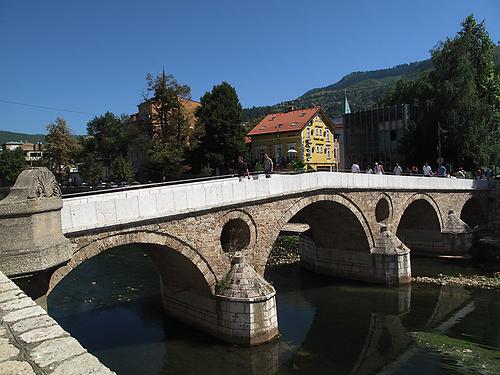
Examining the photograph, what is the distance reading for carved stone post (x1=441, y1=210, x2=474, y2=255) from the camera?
21.6 m

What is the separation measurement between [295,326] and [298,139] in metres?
25.1

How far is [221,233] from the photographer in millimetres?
11922

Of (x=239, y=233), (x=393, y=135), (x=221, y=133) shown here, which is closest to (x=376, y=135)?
(x=393, y=135)

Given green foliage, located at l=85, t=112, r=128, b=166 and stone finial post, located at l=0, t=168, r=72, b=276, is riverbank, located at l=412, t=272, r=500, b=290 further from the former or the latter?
green foliage, located at l=85, t=112, r=128, b=166

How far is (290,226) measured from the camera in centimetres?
2925

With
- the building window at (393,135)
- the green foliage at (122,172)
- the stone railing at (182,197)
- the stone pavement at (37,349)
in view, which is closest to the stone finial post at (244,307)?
the stone railing at (182,197)

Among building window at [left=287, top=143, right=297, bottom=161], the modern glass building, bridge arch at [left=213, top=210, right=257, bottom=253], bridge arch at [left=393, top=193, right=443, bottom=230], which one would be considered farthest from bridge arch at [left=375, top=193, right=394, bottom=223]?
the modern glass building

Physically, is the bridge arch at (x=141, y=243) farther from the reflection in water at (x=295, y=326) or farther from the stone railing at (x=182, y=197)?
the reflection in water at (x=295, y=326)

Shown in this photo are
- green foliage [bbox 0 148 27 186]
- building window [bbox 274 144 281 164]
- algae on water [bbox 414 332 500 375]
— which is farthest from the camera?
green foliage [bbox 0 148 27 186]

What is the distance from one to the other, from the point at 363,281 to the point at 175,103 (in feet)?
68.9

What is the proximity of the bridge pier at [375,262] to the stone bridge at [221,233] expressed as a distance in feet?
0.14

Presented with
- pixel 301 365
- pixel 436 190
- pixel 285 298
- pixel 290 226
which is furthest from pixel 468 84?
pixel 301 365

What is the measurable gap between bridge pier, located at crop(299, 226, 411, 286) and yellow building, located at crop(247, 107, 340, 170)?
56.3ft

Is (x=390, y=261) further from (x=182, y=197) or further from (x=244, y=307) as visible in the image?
(x=182, y=197)
